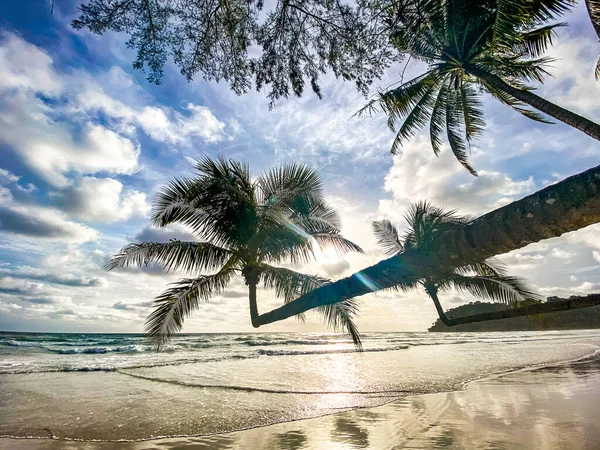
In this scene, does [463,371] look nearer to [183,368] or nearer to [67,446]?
[183,368]

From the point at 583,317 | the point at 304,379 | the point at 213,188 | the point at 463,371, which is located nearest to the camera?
the point at 213,188

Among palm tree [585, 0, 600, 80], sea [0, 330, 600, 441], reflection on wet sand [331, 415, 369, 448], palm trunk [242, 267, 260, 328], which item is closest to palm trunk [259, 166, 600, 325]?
palm trunk [242, 267, 260, 328]

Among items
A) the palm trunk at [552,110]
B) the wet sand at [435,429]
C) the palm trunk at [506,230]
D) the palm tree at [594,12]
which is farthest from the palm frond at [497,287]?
the palm trunk at [506,230]

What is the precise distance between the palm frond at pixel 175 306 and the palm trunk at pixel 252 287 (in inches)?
53.2

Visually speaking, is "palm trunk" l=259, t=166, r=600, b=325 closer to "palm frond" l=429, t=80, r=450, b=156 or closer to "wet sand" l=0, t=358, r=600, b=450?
"wet sand" l=0, t=358, r=600, b=450

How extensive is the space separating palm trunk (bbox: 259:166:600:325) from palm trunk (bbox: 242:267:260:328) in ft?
8.45

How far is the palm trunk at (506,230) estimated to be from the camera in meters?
1.27

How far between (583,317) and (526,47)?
81.7 m

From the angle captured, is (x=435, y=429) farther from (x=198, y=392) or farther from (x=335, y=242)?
Answer: (x=198, y=392)

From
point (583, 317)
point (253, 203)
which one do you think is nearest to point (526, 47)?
point (253, 203)

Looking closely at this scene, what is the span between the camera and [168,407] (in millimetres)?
6816

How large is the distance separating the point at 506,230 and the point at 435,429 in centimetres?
484

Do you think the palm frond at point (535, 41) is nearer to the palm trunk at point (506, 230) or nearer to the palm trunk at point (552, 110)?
the palm trunk at point (552, 110)

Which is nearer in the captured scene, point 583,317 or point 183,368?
point 183,368
